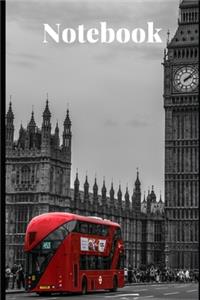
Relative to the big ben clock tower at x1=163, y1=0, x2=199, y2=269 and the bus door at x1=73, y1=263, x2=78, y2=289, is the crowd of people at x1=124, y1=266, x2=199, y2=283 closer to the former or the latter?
the big ben clock tower at x1=163, y1=0, x2=199, y2=269

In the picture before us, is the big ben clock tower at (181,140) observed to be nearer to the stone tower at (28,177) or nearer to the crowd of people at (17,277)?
the stone tower at (28,177)

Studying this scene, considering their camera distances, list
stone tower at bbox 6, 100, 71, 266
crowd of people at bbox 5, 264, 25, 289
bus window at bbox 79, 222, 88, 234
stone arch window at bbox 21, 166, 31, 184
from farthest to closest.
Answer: stone arch window at bbox 21, 166, 31, 184 → stone tower at bbox 6, 100, 71, 266 → crowd of people at bbox 5, 264, 25, 289 → bus window at bbox 79, 222, 88, 234

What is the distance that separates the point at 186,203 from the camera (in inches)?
3504

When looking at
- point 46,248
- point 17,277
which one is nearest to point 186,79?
point 17,277

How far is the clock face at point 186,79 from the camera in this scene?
88.4 m

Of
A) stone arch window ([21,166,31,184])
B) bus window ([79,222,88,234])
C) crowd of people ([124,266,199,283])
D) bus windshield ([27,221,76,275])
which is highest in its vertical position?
stone arch window ([21,166,31,184])

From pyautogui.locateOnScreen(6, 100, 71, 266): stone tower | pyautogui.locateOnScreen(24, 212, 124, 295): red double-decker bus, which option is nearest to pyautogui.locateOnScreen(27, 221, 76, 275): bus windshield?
pyautogui.locateOnScreen(24, 212, 124, 295): red double-decker bus

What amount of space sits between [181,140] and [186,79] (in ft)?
24.3

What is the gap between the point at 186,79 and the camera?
291ft

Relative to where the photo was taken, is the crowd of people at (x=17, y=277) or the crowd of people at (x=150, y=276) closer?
the crowd of people at (x=17, y=277)

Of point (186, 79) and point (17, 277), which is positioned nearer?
point (17, 277)

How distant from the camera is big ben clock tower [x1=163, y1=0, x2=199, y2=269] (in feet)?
289

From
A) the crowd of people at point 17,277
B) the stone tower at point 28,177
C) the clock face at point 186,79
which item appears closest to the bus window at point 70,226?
the crowd of people at point 17,277

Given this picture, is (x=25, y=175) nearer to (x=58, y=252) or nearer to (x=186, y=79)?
(x=186, y=79)
